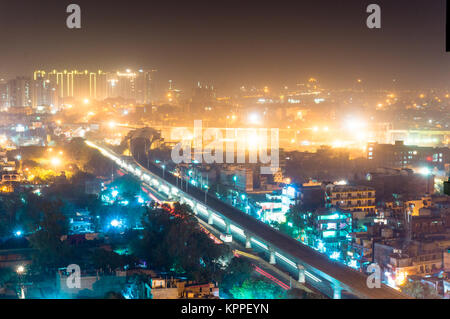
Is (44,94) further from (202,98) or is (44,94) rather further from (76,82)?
(202,98)

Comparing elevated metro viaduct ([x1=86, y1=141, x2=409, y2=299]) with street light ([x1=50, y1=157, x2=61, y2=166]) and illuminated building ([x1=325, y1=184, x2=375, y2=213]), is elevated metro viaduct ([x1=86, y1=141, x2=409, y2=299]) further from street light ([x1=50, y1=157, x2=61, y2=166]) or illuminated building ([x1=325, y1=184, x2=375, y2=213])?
street light ([x1=50, y1=157, x2=61, y2=166])

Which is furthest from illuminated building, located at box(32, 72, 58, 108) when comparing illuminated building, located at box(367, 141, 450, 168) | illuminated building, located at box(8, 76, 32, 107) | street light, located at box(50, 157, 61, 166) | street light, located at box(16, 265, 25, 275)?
street light, located at box(16, 265, 25, 275)

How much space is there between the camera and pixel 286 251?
194 inches

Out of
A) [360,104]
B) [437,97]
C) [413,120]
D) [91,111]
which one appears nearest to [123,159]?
[91,111]

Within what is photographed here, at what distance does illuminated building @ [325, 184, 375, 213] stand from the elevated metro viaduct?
1.24 meters

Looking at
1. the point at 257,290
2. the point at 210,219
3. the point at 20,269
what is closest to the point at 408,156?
the point at 210,219

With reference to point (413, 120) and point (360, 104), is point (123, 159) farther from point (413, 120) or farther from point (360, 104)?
point (360, 104)

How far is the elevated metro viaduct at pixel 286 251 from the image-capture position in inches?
159

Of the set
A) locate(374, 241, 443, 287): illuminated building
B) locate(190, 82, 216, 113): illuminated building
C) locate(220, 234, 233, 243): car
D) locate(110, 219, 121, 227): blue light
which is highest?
locate(190, 82, 216, 113): illuminated building

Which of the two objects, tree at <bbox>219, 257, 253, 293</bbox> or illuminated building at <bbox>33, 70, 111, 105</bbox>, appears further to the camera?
illuminated building at <bbox>33, 70, 111, 105</bbox>

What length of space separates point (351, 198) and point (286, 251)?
2683 millimetres

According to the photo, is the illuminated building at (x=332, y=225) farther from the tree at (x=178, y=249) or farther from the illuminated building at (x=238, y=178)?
the illuminated building at (x=238, y=178)

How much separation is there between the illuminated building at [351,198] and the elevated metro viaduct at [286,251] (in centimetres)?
124

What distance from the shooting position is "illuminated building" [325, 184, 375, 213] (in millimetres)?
7199
